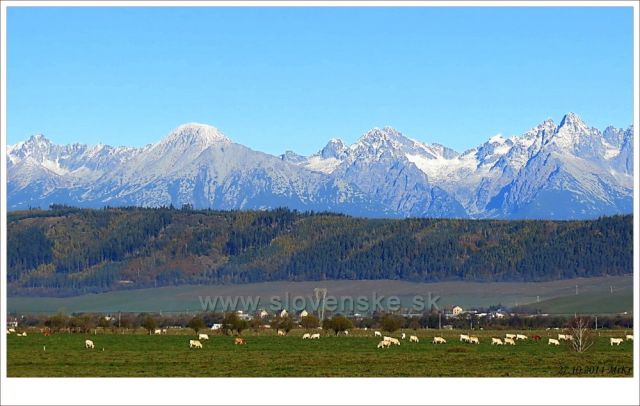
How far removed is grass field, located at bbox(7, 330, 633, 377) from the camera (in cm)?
5522

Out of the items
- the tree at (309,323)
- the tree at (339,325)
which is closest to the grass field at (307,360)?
the tree at (339,325)

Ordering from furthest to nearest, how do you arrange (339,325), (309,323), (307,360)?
(309,323) < (339,325) < (307,360)

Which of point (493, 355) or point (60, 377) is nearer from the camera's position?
point (60, 377)

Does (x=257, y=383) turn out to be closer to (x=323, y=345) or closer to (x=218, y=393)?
(x=218, y=393)

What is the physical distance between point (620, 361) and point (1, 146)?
33560 millimetres

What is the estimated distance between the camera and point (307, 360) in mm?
65500

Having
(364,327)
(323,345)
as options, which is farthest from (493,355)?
(364,327)

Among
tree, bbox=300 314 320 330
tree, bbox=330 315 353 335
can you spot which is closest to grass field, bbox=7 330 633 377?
tree, bbox=330 315 353 335

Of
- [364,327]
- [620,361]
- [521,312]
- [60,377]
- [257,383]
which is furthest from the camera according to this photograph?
[521,312]

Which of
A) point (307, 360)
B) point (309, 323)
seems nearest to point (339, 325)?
point (309, 323)

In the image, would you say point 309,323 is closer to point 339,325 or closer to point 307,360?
point 339,325

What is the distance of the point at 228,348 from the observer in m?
81.5

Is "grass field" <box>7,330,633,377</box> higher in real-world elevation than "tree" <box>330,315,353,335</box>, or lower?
lower

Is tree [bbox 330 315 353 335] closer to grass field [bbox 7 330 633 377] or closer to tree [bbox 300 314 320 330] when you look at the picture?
tree [bbox 300 314 320 330]
